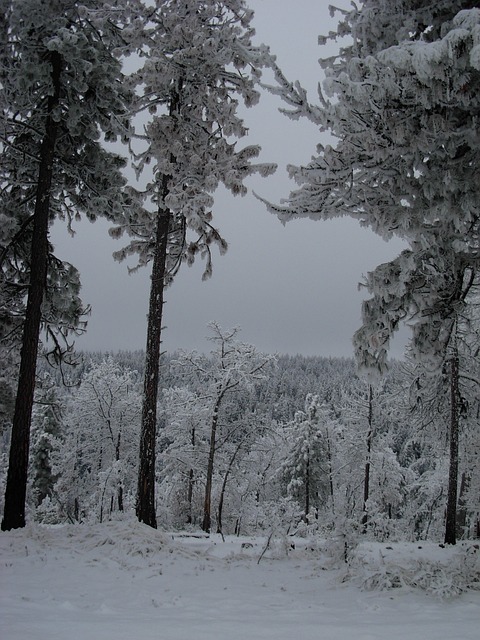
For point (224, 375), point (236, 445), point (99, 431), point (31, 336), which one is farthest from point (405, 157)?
point (99, 431)

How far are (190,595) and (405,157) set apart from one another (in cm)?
601

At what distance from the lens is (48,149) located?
10.6 metres

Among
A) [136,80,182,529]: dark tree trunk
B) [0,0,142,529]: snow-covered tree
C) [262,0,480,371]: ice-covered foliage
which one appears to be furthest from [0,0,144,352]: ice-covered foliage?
[262,0,480,371]: ice-covered foliage

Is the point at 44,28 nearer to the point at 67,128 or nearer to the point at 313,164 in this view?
the point at 67,128

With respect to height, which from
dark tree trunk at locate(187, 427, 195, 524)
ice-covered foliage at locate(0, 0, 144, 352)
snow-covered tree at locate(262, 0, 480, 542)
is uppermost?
ice-covered foliage at locate(0, 0, 144, 352)

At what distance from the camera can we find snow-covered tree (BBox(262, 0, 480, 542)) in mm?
4953

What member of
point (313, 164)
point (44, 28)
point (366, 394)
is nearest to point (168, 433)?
point (366, 394)

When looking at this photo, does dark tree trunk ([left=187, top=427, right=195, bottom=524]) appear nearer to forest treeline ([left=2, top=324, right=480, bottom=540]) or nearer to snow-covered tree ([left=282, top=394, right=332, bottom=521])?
forest treeline ([left=2, top=324, right=480, bottom=540])

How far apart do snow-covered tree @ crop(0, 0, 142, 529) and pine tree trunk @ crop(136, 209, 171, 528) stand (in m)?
1.53

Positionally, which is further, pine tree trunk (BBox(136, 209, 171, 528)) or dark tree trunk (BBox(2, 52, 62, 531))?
pine tree trunk (BBox(136, 209, 171, 528))

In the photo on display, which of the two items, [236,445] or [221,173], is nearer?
[221,173]

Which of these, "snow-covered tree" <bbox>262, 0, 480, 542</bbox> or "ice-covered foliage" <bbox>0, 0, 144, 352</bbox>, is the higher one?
"ice-covered foliage" <bbox>0, 0, 144, 352</bbox>

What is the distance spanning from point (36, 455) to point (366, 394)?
24.1 metres

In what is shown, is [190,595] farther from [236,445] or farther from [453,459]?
[236,445]
